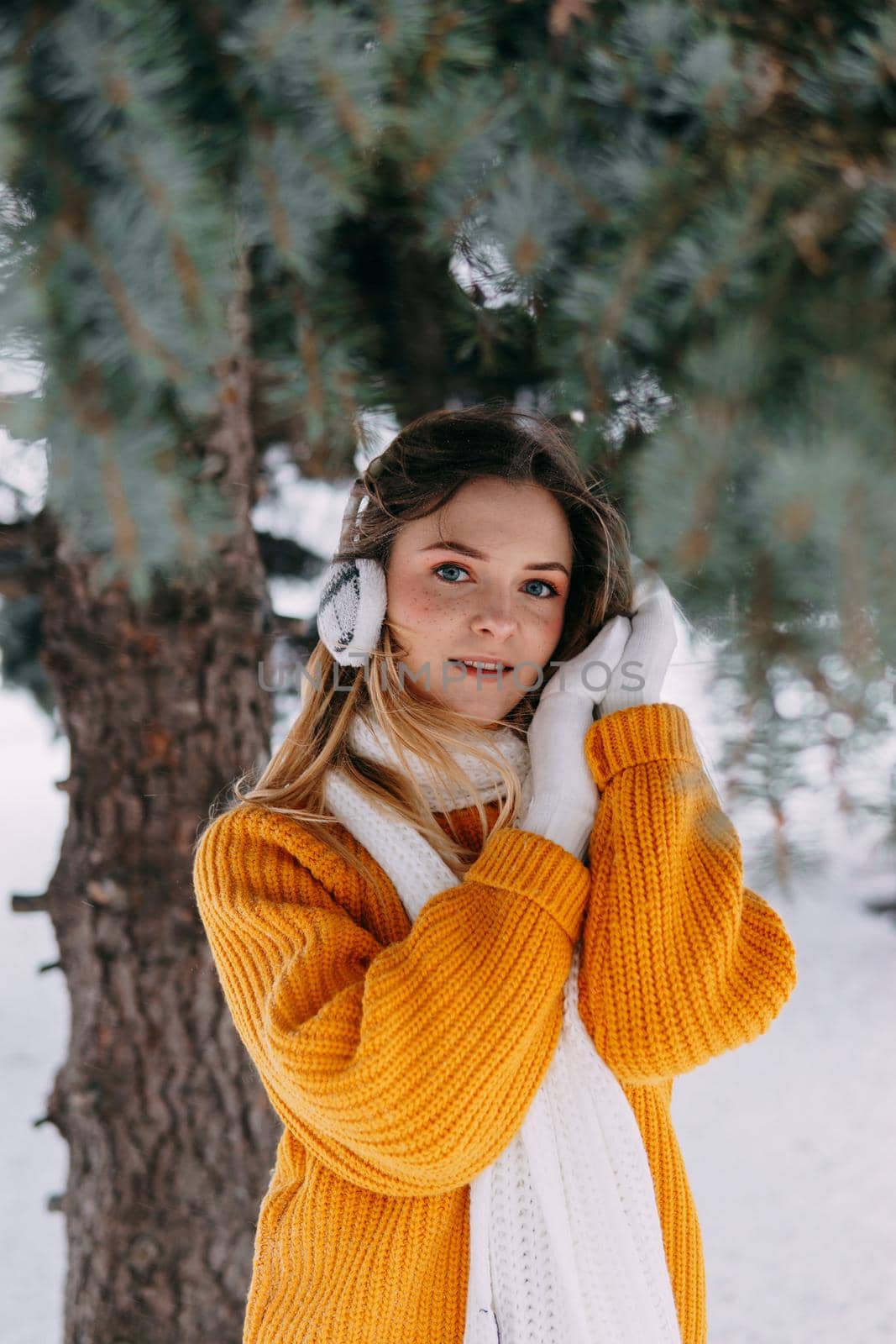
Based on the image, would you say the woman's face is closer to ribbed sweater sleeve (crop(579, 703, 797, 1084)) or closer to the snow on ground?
ribbed sweater sleeve (crop(579, 703, 797, 1084))

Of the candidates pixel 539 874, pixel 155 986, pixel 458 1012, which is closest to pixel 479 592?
pixel 539 874

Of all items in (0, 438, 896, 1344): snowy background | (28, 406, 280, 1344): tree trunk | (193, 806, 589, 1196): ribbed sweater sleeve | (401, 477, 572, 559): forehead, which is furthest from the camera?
(0, 438, 896, 1344): snowy background

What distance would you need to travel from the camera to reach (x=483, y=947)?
2.92ft

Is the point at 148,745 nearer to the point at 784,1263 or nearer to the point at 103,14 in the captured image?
the point at 103,14

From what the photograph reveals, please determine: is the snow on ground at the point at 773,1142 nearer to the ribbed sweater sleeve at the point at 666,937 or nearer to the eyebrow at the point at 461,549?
the ribbed sweater sleeve at the point at 666,937

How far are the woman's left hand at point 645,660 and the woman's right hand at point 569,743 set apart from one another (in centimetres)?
1

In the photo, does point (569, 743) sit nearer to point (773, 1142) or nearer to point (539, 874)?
point (539, 874)

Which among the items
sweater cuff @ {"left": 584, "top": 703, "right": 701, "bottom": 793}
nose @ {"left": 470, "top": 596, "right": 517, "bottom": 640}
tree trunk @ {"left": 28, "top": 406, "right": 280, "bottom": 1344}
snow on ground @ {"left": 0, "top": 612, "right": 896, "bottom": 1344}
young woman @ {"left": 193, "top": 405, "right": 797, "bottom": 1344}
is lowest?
snow on ground @ {"left": 0, "top": 612, "right": 896, "bottom": 1344}

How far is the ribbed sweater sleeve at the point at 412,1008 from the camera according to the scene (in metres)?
0.83

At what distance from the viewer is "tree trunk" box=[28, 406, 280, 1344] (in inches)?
55.7

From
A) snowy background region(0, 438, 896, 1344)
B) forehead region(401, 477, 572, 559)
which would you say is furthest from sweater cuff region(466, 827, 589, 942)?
snowy background region(0, 438, 896, 1344)

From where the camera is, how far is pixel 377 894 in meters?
1.05

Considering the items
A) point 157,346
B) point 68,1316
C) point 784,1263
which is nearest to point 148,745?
point 68,1316

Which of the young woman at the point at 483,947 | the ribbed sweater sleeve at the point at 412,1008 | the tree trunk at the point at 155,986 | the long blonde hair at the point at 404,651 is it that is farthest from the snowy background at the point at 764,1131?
the ribbed sweater sleeve at the point at 412,1008
